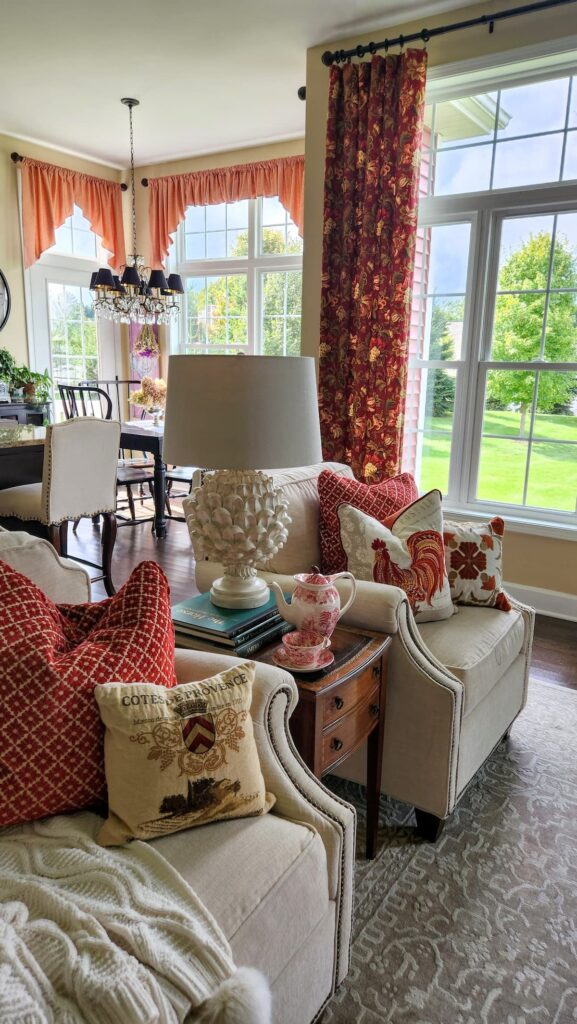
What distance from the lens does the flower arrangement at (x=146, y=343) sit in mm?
6270

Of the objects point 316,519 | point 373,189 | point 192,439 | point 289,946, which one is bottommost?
point 289,946

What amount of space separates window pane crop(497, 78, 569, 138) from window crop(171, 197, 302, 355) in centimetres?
243

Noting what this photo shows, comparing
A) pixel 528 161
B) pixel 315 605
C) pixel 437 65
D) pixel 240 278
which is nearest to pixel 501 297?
pixel 528 161

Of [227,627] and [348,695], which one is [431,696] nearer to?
[348,695]

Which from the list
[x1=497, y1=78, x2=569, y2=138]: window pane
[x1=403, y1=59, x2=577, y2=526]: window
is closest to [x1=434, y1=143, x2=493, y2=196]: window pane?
[x1=403, y1=59, x2=577, y2=526]: window

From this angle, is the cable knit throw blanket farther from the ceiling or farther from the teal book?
the ceiling

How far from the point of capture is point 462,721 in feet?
5.98

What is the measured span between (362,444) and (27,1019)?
3192 millimetres

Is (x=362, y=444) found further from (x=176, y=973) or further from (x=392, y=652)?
(x=176, y=973)

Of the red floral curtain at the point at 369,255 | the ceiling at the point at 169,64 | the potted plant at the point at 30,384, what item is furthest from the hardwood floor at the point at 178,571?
the ceiling at the point at 169,64

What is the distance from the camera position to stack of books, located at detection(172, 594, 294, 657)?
1.58 meters

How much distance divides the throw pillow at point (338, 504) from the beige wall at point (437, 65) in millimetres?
1522

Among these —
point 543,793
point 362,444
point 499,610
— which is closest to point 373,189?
point 362,444

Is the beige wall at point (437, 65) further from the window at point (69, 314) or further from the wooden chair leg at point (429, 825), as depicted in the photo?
the window at point (69, 314)
